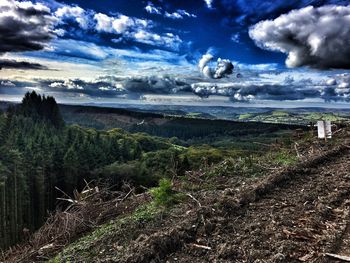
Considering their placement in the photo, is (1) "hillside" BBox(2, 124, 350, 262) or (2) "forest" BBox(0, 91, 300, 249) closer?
(1) "hillside" BBox(2, 124, 350, 262)

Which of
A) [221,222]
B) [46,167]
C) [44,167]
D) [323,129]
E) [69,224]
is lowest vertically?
[46,167]

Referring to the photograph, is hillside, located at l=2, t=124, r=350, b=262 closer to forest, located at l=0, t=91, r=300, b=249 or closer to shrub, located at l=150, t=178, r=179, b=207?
shrub, located at l=150, t=178, r=179, b=207

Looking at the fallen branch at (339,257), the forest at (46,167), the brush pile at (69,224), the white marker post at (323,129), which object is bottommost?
the forest at (46,167)

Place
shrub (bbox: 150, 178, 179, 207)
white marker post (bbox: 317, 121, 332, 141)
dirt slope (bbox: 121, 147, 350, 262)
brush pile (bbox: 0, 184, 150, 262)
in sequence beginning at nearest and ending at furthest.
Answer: dirt slope (bbox: 121, 147, 350, 262)
brush pile (bbox: 0, 184, 150, 262)
shrub (bbox: 150, 178, 179, 207)
white marker post (bbox: 317, 121, 332, 141)

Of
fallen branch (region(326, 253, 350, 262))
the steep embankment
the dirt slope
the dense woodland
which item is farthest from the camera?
the dense woodland

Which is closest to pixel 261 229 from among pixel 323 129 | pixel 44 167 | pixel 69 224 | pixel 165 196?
pixel 165 196

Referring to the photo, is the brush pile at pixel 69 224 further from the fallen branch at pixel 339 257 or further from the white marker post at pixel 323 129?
the white marker post at pixel 323 129

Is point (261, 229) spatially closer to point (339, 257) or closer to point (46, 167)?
point (339, 257)

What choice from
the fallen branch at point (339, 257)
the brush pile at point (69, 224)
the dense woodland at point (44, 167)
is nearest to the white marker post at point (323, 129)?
the brush pile at point (69, 224)

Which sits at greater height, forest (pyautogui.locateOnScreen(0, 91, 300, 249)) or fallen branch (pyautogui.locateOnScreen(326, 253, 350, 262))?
fallen branch (pyautogui.locateOnScreen(326, 253, 350, 262))

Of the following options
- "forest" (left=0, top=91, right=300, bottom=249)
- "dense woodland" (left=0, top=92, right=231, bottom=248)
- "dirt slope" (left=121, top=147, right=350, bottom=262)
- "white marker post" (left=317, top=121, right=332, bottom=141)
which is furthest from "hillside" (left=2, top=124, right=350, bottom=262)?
"dense woodland" (left=0, top=92, right=231, bottom=248)

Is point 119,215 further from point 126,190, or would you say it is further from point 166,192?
point 126,190

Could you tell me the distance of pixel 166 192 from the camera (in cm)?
952

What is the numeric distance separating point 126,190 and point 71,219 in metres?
3.43
